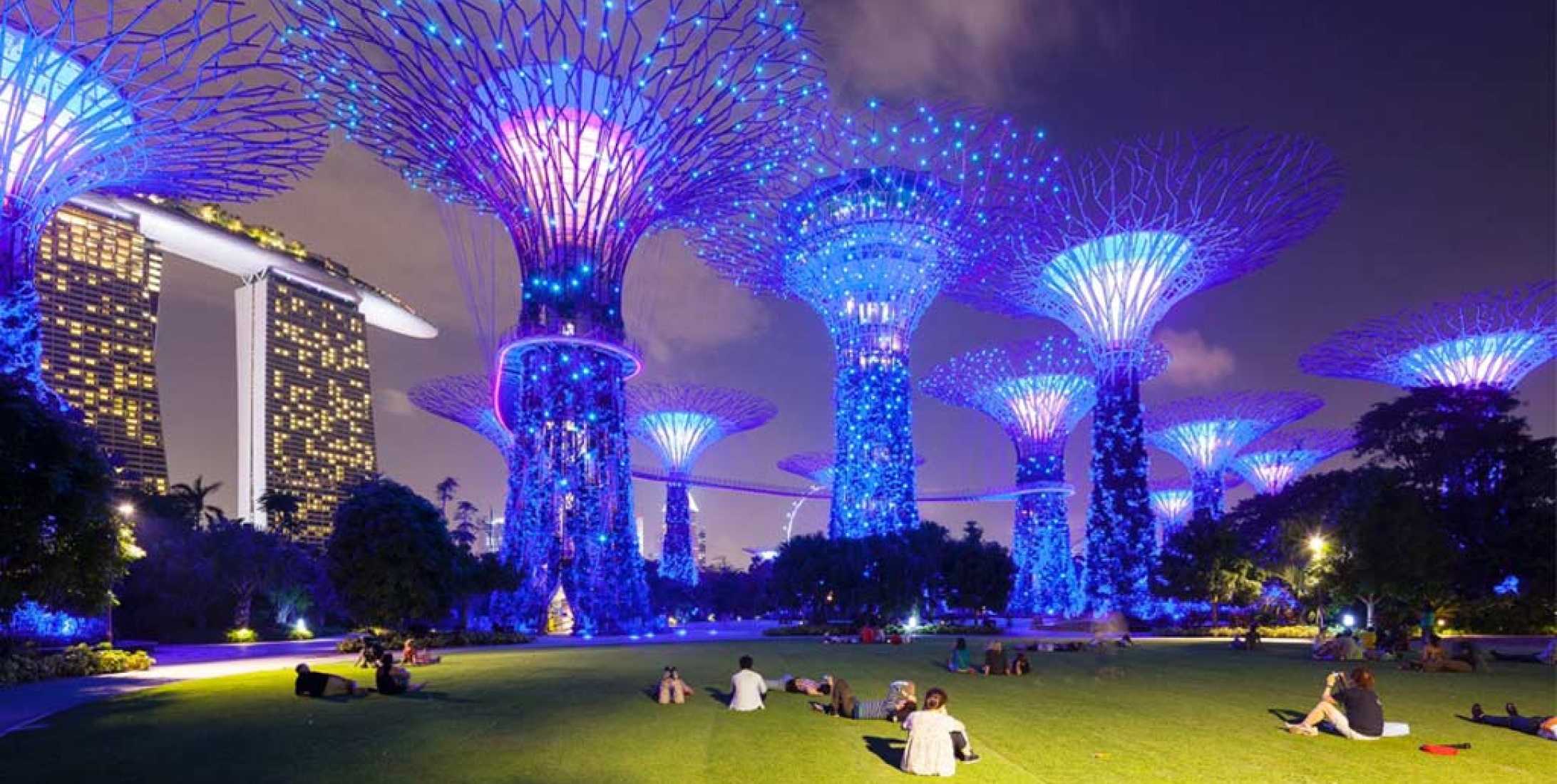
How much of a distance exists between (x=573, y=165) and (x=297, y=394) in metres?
139

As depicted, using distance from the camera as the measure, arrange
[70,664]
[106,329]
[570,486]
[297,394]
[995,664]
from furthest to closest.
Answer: [297,394] < [106,329] < [570,486] < [70,664] < [995,664]

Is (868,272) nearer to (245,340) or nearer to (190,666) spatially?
(190,666)

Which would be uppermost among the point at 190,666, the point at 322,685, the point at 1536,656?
the point at 322,685

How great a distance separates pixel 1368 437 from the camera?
45688 millimetres

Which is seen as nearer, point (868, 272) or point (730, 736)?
point (730, 736)

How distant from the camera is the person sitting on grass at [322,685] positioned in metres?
18.2

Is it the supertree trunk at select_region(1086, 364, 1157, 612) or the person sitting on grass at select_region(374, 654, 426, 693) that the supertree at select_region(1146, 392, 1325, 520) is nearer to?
the supertree trunk at select_region(1086, 364, 1157, 612)

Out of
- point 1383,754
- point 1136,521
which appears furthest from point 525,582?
point 1383,754

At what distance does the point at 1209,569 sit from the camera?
142ft

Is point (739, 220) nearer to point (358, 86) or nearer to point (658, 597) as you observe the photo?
point (358, 86)

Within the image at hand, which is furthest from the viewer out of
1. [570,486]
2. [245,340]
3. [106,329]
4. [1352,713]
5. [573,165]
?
[245,340]

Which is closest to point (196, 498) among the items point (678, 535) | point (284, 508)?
point (284, 508)

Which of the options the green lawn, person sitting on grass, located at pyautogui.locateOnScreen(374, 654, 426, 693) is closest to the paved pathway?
the green lawn

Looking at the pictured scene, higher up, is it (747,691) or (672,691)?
(747,691)
